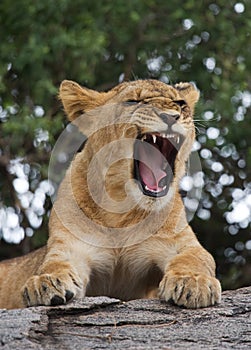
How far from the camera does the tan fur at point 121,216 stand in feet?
14.7

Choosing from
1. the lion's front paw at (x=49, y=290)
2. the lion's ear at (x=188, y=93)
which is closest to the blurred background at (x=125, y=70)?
the lion's ear at (x=188, y=93)

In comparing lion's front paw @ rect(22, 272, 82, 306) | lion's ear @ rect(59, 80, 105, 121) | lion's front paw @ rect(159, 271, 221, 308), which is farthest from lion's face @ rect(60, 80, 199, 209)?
lion's front paw @ rect(22, 272, 82, 306)

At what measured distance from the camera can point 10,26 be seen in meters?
7.18

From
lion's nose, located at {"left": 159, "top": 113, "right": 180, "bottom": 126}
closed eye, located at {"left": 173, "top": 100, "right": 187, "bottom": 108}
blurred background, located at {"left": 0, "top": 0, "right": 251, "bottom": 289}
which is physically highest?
lion's nose, located at {"left": 159, "top": 113, "right": 180, "bottom": 126}

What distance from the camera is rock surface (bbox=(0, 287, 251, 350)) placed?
3326 millimetres

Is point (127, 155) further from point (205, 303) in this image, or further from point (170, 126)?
point (205, 303)

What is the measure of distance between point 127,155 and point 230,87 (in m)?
2.49

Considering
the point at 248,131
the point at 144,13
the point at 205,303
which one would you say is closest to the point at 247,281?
the point at 248,131

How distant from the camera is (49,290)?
12.7 feet

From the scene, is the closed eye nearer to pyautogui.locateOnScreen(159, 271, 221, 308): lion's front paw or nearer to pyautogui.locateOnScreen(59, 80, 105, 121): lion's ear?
pyautogui.locateOnScreen(59, 80, 105, 121): lion's ear

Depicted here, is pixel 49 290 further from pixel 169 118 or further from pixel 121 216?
pixel 169 118

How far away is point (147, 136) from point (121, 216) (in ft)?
1.46

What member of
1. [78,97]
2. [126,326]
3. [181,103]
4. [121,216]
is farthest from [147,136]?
[126,326]

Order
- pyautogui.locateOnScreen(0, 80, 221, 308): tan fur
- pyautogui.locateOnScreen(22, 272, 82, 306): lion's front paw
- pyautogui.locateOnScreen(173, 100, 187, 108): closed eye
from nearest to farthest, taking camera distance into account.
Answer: pyautogui.locateOnScreen(22, 272, 82, 306): lion's front paw, pyautogui.locateOnScreen(0, 80, 221, 308): tan fur, pyautogui.locateOnScreen(173, 100, 187, 108): closed eye
